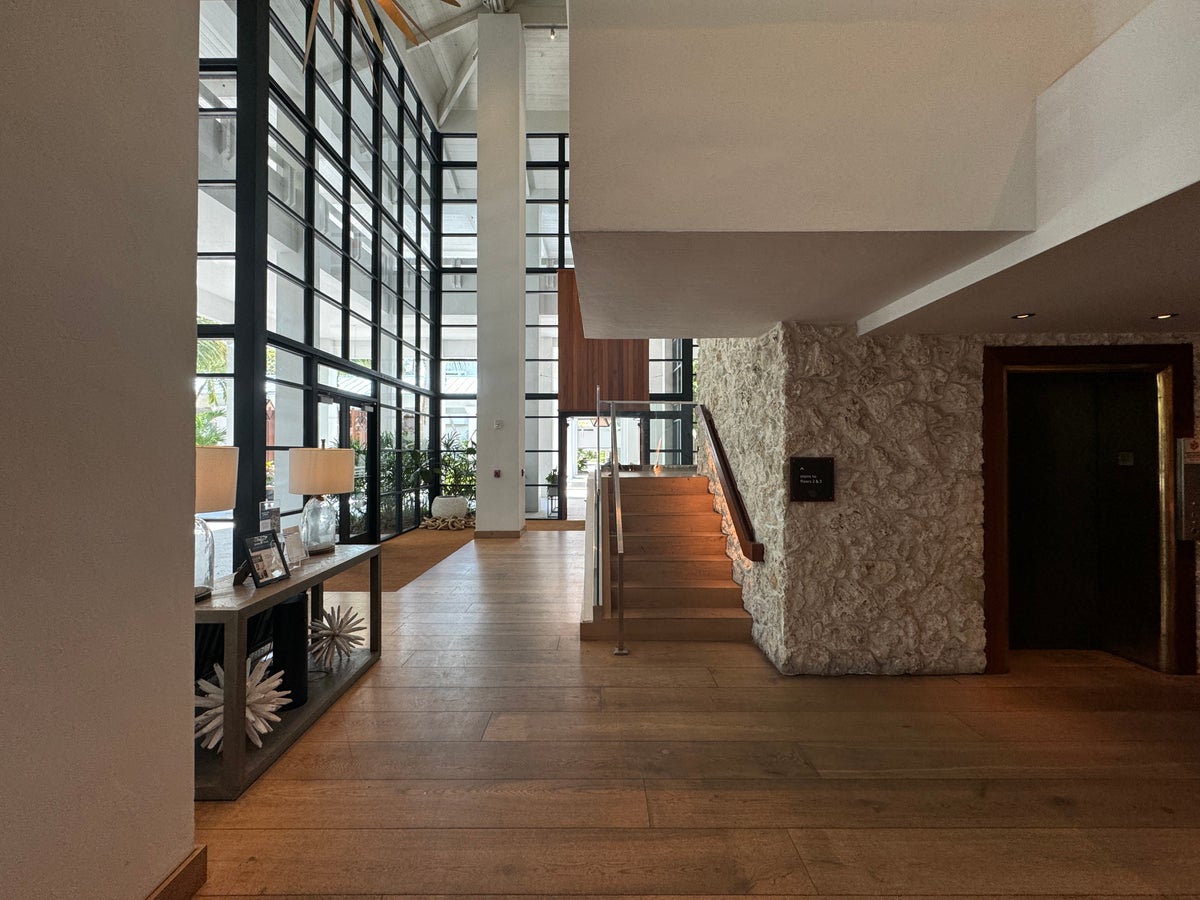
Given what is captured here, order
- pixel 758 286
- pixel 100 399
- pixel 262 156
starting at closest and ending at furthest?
pixel 100 399, pixel 758 286, pixel 262 156

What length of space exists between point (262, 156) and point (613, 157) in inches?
212

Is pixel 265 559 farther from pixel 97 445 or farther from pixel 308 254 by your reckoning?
pixel 308 254

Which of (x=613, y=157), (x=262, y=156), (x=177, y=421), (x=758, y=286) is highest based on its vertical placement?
(x=262, y=156)

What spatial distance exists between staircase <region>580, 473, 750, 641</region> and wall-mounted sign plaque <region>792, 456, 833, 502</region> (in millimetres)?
1264

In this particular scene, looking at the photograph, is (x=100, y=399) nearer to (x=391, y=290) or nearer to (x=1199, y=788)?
(x=1199, y=788)

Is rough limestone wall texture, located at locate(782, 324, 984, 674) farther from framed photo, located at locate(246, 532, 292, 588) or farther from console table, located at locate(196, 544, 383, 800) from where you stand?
framed photo, located at locate(246, 532, 292, 588)

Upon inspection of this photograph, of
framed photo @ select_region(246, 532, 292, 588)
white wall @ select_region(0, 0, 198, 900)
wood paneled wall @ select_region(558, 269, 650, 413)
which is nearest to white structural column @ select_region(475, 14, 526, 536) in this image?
wood paneled wall @ select_region(558, 269, 650, 413)

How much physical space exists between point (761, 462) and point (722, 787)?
8.02ft

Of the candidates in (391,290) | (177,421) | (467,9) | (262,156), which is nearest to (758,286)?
(177,421)

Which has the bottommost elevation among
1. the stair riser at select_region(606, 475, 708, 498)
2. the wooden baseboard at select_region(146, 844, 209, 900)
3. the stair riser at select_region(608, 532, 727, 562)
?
the wooden baseboard at select_region(146, 844, 209, 900)

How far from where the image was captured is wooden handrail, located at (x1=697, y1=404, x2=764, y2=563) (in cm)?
461

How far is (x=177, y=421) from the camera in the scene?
2.00 meters

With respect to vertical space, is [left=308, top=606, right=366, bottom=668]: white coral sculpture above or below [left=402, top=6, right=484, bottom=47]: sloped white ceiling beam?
below

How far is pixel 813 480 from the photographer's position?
4.08 m
